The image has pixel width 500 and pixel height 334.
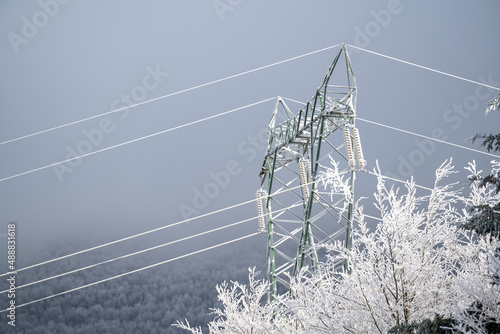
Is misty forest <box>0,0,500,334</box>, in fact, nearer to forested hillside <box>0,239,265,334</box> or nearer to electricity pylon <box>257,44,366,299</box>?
forested hillside <box>0,239,265,334</box>

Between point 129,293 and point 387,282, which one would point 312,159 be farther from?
point 129,293

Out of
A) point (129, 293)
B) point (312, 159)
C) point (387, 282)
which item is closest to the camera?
point (387, 282)

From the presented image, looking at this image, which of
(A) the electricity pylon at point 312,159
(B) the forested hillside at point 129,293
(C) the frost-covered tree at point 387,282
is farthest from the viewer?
(B) the forested hillside at point 129,293

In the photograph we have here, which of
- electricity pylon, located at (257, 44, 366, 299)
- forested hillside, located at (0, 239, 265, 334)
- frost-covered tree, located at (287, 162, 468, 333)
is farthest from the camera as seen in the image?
forested hillside, located at (0, 239, 265, 334)

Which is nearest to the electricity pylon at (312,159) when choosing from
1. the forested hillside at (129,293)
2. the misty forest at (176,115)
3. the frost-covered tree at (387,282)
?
the frost-covered tree at (387,282)

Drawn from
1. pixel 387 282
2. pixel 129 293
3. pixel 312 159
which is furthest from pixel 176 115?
pixel 387 282

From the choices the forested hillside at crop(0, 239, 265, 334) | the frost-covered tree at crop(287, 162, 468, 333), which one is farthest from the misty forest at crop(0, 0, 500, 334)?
the frost-covered tree at crop(287, 162, 468, 333)

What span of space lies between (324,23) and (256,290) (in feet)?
235

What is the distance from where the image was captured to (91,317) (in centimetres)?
8250

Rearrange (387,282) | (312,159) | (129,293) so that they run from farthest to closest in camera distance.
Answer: (129,293)
(312,159)
(387,282)

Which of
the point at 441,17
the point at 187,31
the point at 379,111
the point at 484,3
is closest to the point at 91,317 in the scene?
the point at 187,31

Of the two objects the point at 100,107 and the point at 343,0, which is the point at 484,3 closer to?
the point at 343,0

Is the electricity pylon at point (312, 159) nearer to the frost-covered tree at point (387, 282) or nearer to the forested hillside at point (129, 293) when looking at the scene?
the frost-covered tree at point (387, 282)

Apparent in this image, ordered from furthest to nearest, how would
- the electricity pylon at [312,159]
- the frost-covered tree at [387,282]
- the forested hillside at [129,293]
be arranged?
1. the forested hillside at [129,293]
2. the electricity pylon at [312,159]
3. the frost-covered tree at [387,282]
